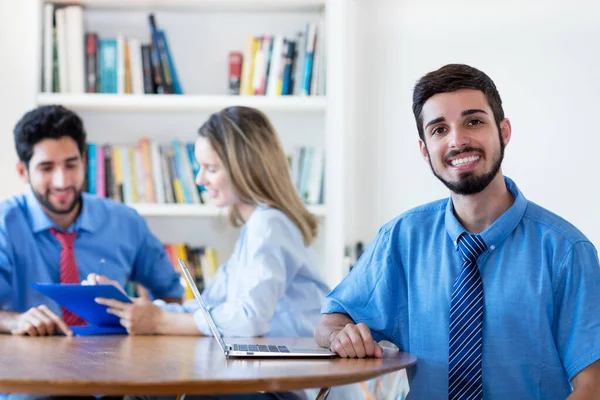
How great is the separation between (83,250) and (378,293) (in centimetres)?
132

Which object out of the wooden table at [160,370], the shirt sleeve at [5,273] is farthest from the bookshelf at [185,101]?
the wooden table at [160,370]

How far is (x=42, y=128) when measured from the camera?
2.80 m

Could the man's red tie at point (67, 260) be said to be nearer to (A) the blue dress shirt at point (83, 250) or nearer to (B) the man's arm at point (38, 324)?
(A) the blue dress shirt at point (83, 250)

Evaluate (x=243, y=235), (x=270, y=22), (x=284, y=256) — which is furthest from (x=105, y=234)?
(x=270, y=22)

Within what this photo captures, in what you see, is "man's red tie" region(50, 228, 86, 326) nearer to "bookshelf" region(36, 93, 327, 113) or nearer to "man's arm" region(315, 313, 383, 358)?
"bookshelf" region(36, 93, 327, 113)

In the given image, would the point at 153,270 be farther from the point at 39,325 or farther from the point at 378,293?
the point at 378,293

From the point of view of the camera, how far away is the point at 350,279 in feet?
6.39

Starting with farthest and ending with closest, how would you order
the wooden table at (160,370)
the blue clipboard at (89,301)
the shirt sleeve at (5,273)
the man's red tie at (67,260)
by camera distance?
the man's red tie at (67,260) < the shirt sleeve at (5,273) < the blue clipboard at (89,301) < the wooden table at (160,370)

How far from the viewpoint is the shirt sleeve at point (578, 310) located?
63.6 inches

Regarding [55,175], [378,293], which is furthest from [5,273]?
[378,293]

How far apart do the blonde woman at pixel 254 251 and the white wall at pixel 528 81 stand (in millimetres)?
565

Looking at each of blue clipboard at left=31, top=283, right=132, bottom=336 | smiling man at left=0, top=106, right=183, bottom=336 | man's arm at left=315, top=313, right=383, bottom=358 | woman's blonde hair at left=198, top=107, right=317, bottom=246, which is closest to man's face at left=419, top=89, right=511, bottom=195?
man's arm at left=315, top=313, right=383, bottom=358

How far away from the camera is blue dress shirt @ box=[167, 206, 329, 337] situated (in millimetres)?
2221

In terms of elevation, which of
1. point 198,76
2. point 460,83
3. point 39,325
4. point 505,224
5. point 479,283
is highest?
point 198,76
